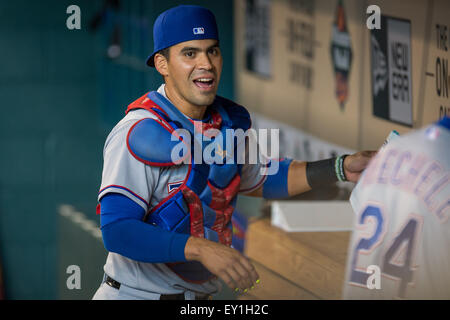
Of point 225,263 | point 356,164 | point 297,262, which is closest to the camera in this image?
point 225,263

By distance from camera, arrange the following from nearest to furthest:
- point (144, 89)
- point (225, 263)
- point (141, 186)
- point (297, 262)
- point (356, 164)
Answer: point (225, 263) → point (141, 186) → point (356, 164) → point (297, 262) → point (144, 89)

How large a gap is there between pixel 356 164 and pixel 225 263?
43 centimetres

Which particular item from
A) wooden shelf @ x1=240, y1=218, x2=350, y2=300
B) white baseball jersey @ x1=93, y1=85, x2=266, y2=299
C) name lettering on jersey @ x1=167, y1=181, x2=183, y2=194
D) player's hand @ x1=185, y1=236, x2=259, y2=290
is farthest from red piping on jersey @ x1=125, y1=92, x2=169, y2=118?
wooden shelf @ x1=240, y1=218, x2=350, y2=300

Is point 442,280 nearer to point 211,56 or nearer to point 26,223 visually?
point 211,56

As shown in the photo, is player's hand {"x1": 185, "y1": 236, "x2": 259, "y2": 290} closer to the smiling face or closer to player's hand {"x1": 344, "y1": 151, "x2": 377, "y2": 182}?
the smiling face

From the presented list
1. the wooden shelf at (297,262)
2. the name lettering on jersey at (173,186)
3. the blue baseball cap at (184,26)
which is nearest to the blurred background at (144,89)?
the wooden shelf at (297,262)

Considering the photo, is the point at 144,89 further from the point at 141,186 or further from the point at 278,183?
the point at 141,186

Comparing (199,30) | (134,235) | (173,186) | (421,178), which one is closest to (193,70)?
Result: (199,30)

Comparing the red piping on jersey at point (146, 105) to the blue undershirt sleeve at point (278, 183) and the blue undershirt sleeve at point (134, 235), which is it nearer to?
the blue undershirt sleeve at point (134, 235)

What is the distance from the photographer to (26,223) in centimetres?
470

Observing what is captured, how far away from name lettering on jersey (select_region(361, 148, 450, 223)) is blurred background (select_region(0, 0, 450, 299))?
1.40 ft

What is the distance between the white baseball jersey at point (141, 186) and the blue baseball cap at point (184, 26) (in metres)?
0.14

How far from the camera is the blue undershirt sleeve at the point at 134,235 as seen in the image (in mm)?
1320

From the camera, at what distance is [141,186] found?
1.38 m
